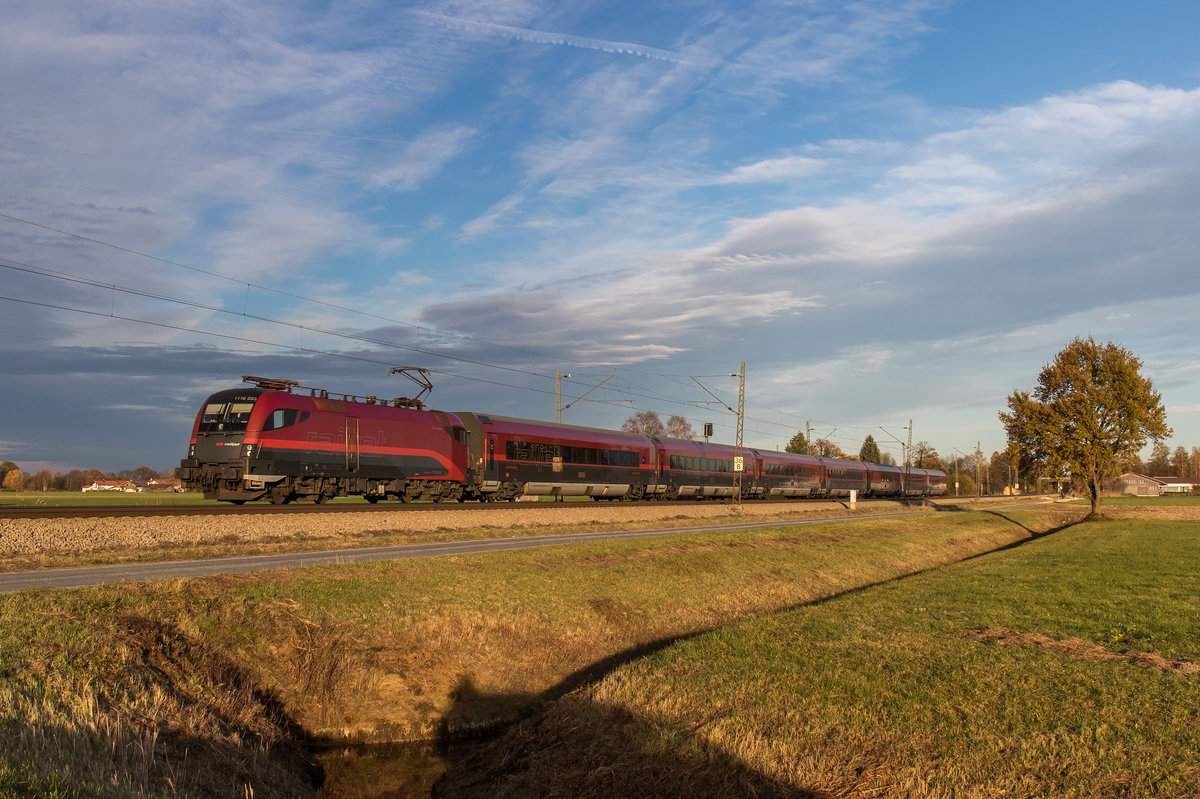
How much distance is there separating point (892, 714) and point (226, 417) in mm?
25050

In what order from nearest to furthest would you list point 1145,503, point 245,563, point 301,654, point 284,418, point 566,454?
1. point 301,654
2. point 245,563
3. point 284,418
4. point 566,454
5. point 1145,503

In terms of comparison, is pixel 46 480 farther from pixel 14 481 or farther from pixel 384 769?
pixel 384 769

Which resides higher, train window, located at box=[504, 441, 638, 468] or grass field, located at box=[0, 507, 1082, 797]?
train window, located at box=[504, 441, 638, 468]

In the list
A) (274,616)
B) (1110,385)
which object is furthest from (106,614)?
(1110,385)

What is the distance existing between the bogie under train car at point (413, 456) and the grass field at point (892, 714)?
19874 millimetres

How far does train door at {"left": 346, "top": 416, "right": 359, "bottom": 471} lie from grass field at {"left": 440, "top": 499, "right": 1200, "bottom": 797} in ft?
68.6

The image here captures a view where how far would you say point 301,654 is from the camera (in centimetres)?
1168

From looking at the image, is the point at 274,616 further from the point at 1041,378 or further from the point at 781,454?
the point at 781,454

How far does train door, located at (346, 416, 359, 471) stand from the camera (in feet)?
101

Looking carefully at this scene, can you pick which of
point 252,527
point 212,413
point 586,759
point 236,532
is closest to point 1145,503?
point 212,413

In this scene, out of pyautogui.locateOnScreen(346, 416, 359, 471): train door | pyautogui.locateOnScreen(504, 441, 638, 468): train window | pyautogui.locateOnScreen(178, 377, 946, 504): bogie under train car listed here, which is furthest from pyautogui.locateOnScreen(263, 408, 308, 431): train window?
pyautogui.locateOnScreen(504, 441, 638, 468): train window

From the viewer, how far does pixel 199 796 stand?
7.09m

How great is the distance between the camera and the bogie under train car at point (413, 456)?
27.3m

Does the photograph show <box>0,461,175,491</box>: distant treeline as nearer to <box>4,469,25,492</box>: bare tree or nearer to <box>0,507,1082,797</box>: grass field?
<box>4,469,25,492</box>: bare tree
